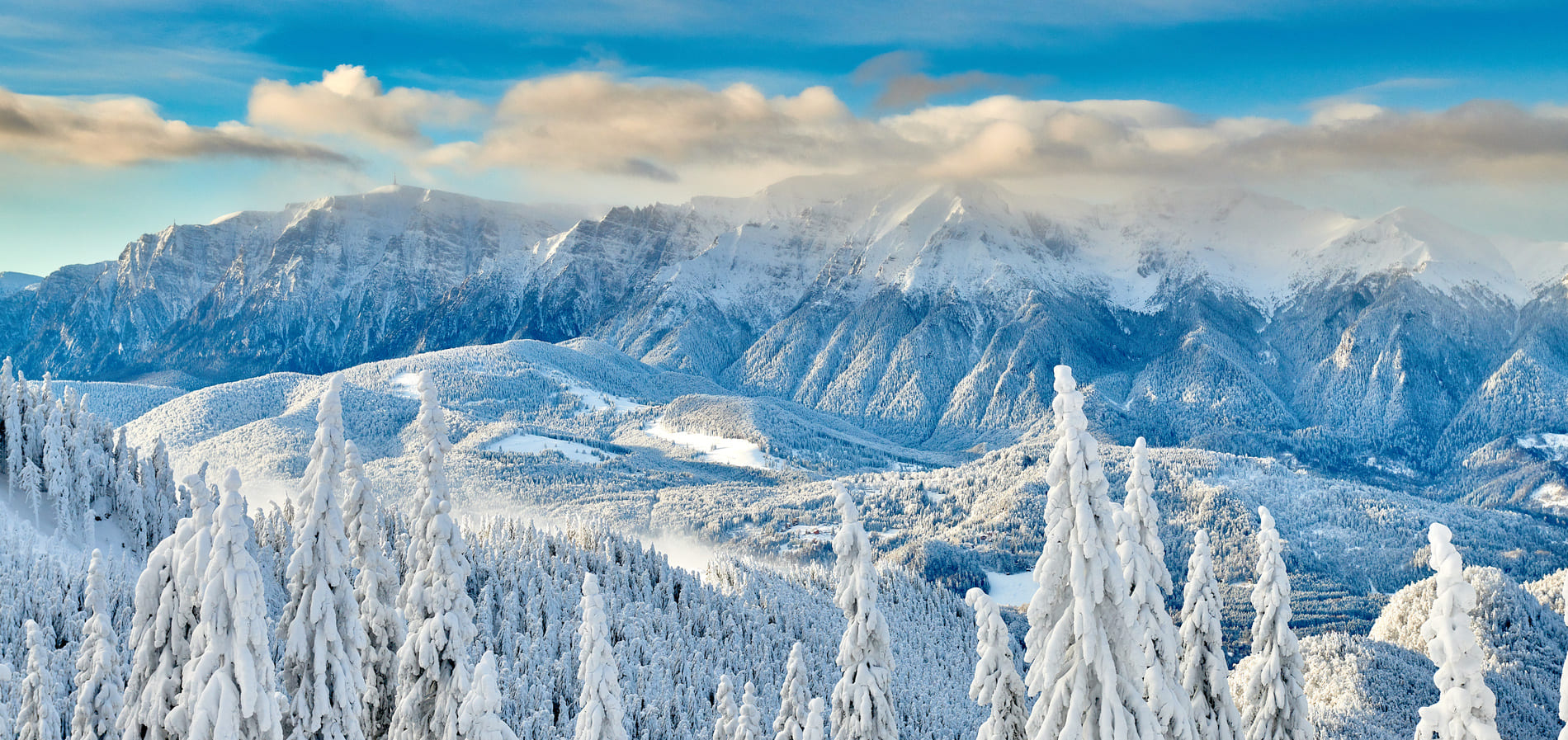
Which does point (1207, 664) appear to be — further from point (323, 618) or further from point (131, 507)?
point (131, 507)

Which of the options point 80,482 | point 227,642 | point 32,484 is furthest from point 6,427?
point 227,642

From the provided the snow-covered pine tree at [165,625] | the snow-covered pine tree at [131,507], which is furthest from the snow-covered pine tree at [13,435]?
the snow-covered pine tree at [165,625]

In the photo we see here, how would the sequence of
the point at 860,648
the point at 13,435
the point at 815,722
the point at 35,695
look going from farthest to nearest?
the point at 13,435, the point at 35,695, the point at 815,722, the point at 860,648

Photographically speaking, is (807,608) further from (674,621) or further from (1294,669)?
(1294,669)

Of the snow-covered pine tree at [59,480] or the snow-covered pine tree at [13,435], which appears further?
the snow-covered pine tree at [13,435]

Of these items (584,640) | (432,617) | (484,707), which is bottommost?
(484,707)

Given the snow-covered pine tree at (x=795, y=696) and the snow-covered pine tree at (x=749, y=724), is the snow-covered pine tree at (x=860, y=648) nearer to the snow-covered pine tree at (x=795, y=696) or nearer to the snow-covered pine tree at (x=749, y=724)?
the snow-covered pine tree at (x=795, y=696)

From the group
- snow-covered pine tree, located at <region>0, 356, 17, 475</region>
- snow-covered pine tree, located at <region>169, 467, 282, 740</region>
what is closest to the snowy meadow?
snow-covered pine tree, located at <region>169, 467, 282, 740</region>

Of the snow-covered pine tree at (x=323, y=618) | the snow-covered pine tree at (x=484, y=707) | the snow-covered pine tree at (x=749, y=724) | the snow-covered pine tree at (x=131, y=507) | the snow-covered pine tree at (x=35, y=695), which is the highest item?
the snow-covered pine tree at (x=323, y=618)
